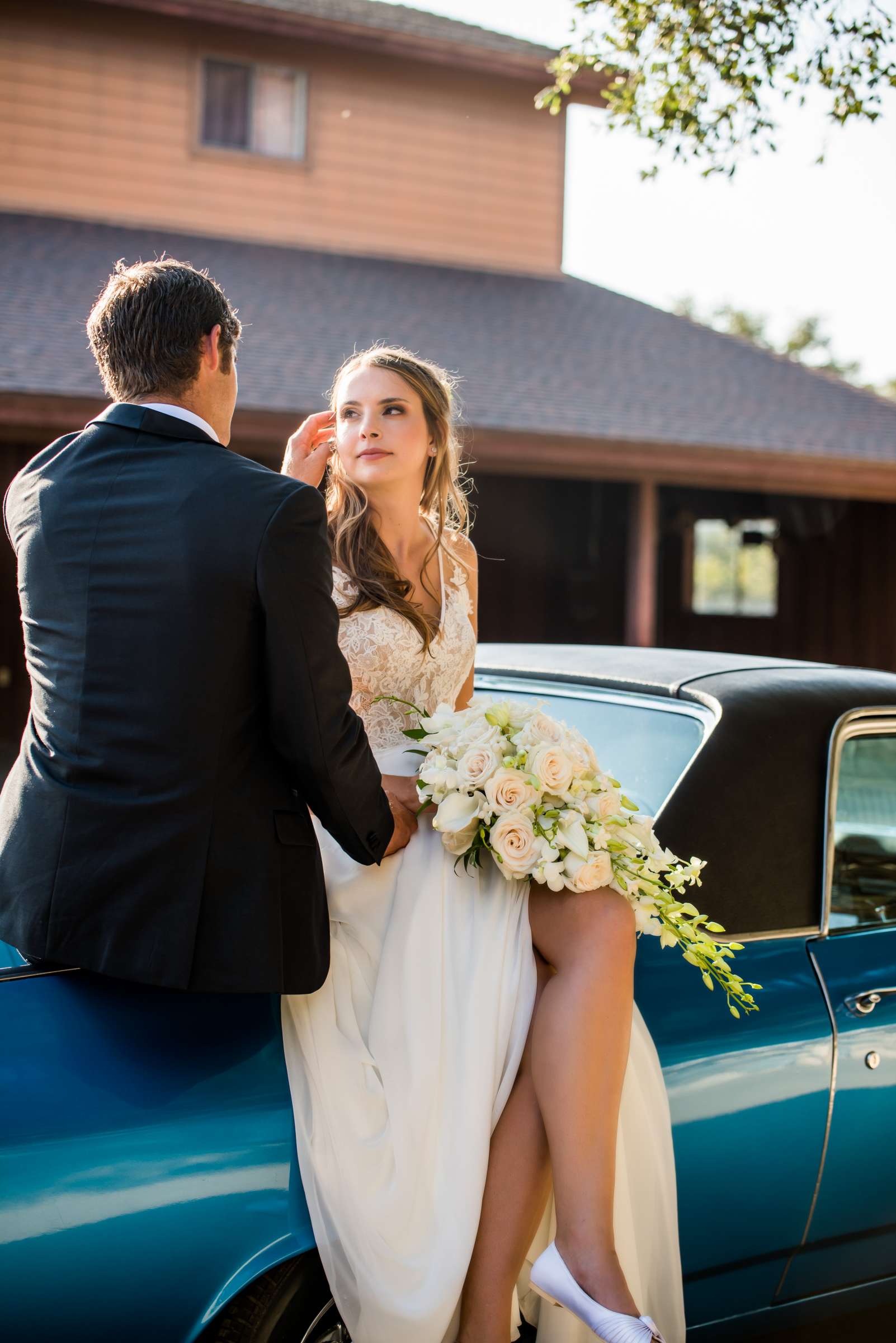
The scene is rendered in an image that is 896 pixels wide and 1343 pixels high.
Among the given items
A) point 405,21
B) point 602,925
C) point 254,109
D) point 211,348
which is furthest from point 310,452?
point 405,21

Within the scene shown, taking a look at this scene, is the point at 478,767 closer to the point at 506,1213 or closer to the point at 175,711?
the point at 175,711

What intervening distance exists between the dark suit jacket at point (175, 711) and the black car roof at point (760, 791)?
3.14ft

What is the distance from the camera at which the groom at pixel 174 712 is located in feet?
6.80

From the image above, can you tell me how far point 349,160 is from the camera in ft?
41.6

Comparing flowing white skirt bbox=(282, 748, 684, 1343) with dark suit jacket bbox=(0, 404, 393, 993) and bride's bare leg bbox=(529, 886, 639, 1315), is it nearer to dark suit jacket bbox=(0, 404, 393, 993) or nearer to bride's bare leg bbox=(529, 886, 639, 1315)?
bride's bare leg bbox=(529, 886, 639, 1315)

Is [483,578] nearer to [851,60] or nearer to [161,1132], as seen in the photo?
[851,60]

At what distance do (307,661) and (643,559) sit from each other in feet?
30.4

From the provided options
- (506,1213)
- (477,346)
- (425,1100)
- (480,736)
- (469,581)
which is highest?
(477,346)

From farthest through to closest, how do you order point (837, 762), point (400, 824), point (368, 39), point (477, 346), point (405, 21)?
point (405, 21), point (368, 39), point (477, 346), point (837, 762), point (400, 824)

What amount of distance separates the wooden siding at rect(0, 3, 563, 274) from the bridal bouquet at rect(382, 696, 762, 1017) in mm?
10976

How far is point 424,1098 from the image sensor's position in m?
2.26

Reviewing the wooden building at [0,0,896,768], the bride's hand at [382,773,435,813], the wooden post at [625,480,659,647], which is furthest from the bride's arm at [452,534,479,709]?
the wooden post at [625,480,659,647]

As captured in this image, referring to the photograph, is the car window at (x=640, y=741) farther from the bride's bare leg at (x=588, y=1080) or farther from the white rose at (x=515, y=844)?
the bride's bare leg at (x=588, y=1080)

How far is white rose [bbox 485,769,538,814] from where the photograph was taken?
2391 mm
